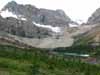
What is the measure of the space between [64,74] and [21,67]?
68.9 feet

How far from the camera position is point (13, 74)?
369 feet

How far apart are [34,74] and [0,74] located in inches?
685

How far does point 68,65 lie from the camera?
181m

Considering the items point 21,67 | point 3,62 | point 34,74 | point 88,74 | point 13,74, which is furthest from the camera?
point 3,62

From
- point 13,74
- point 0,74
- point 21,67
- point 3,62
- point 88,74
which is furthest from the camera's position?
point 3,62

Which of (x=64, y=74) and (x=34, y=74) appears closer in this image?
(x=34, y=74)

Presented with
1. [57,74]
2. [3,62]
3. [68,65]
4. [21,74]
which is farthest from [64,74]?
[68,65]

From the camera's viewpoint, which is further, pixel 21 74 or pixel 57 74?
pixel 57 74

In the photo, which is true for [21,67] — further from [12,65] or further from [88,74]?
[88,74]

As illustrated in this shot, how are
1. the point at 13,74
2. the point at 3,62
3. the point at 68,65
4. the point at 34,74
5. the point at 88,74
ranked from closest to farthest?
the point at 34,74, the point at 13,74, the point at 88,74, the point at 3,62, the point at 68,65

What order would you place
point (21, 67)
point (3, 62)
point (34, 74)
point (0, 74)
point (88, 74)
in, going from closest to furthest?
point (34, 74), point (0, 74), point (88, 74), point (21, 67), point (3, 62)

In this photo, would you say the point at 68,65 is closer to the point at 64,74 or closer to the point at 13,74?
the point at 64,74

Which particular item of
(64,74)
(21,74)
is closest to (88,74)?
(64,74)

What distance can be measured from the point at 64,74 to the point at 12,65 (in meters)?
25.6
